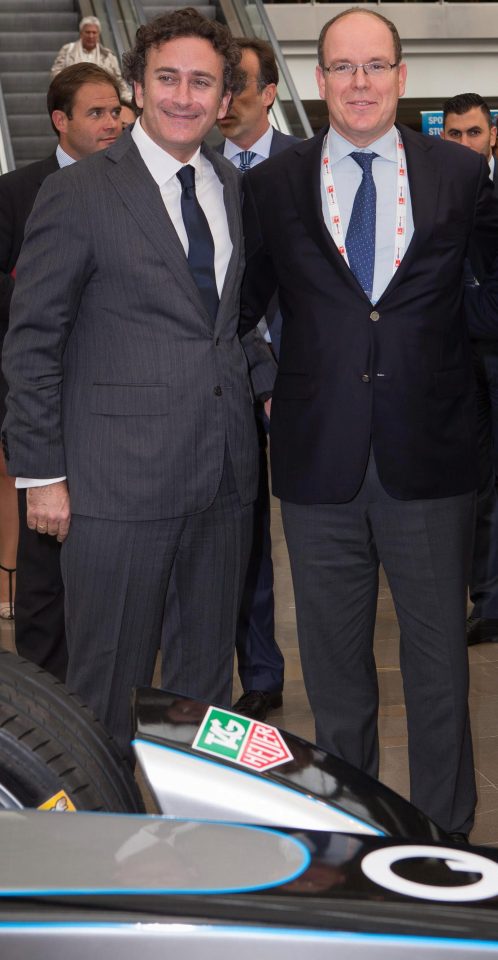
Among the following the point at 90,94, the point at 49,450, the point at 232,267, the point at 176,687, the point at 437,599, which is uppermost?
the point at 90,94

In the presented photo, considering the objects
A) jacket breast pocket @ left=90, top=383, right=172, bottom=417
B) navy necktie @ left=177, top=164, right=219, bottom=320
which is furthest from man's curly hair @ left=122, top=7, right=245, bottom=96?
jacket breast pocket @ left=90, top=383, right=172, bottom=417

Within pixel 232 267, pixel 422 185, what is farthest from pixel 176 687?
pixel 422 185

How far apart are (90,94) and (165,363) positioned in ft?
5.66

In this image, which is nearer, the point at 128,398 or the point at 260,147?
the point at 128,398

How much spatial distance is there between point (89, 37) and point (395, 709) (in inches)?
290

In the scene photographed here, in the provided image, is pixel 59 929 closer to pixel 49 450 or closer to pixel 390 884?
pixel 390 884

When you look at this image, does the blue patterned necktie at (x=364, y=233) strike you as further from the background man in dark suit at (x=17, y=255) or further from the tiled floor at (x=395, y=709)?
the background man in dark suit at (x=17, y=255)

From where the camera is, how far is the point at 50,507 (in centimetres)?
235

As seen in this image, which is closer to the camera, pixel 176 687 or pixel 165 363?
pixel 165 363

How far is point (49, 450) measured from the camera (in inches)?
91.1

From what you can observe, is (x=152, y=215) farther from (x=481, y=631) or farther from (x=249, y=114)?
(x=481, y=631)

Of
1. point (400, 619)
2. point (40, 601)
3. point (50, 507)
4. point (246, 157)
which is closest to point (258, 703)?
point (40, 601)

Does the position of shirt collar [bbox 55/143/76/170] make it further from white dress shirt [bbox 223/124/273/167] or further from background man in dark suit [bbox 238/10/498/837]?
background man in dark suit [bbox 238/10/498/837]

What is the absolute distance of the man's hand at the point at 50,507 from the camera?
7.70 feet
